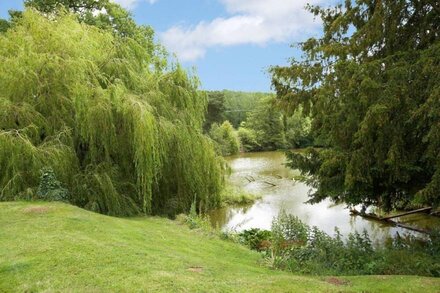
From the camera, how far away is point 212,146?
16234mm

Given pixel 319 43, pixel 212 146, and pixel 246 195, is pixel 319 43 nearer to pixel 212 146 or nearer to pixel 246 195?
pixel 212 146

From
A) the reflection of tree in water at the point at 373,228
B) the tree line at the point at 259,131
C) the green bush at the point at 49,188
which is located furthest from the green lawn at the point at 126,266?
the tree line at the point at 259,131

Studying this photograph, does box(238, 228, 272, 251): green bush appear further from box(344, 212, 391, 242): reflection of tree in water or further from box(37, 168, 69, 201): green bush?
box(37, 168, 69, 201): green bush

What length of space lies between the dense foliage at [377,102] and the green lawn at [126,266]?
2308 millimetres

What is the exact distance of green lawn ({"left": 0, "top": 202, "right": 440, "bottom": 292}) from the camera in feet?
18.8

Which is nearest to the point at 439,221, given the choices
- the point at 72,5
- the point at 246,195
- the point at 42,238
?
the point at 246,195

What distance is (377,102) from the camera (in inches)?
293

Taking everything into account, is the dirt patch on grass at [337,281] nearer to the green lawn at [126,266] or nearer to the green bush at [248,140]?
the green lawn at [126,266]

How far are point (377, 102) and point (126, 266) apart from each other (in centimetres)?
504

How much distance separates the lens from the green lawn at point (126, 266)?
5.73 metres

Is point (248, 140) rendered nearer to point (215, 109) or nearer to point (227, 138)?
point (227, 138)

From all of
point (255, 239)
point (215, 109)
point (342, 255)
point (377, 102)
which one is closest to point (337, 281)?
point (342, 255)

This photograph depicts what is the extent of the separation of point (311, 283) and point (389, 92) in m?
3.62

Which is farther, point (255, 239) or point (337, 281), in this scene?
point (255, 239)
